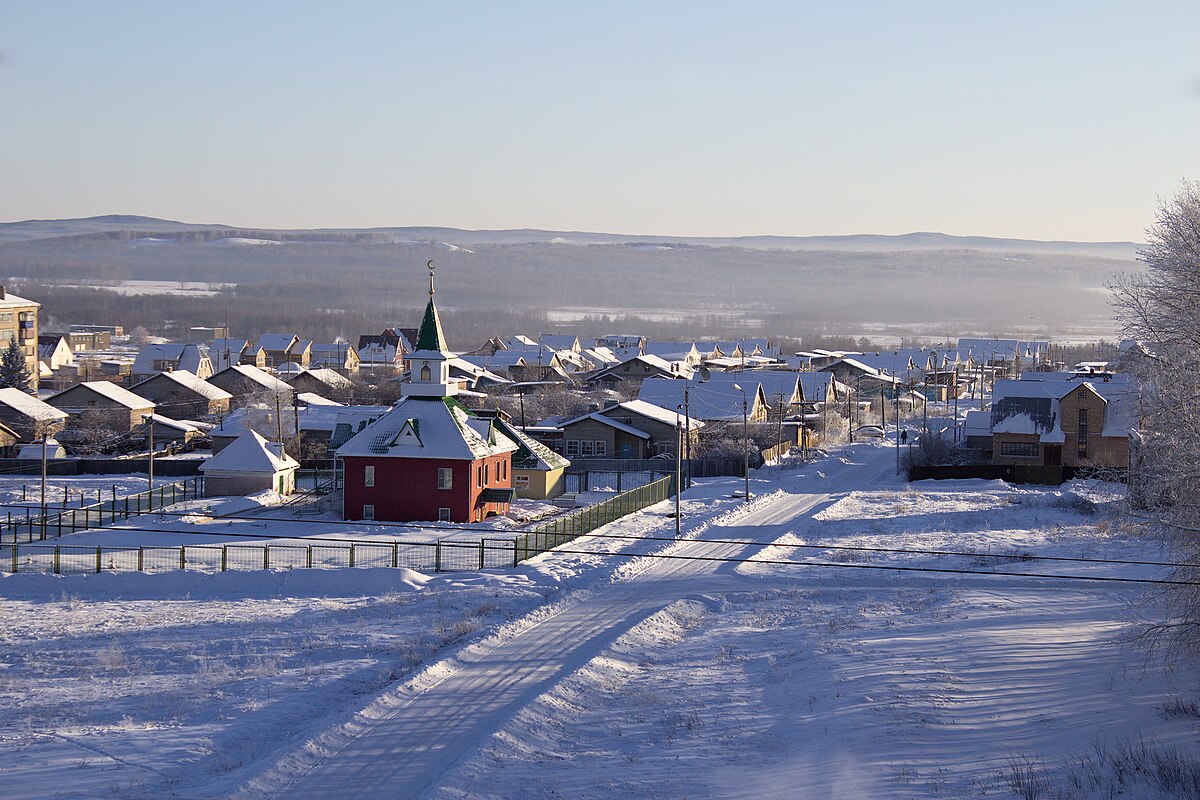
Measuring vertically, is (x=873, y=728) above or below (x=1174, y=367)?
below

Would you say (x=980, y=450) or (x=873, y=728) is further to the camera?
(x=980, y=450)

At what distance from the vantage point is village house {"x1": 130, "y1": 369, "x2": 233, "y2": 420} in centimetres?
7700

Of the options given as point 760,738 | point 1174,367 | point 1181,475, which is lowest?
point 760,738

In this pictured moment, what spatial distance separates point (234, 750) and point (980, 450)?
47.1 metres

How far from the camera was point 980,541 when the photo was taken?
34.8m

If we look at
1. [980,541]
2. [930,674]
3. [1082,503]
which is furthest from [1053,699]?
[1082,503]

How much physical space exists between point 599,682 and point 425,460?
2010 cm

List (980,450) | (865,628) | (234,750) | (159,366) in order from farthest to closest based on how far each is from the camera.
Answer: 1. (159,366)
2. (980,450)
3. (865,628)
4. (234,750)

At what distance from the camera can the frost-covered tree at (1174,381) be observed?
16.9m

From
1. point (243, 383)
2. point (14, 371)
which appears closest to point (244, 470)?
point (243, 383)

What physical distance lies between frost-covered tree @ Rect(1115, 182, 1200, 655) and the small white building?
35.8 m

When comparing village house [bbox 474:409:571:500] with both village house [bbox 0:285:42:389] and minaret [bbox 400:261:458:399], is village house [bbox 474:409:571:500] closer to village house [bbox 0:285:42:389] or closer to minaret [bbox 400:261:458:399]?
minaret [bbox 400:261:458:399]

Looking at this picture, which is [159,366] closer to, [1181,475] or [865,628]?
[865,628]

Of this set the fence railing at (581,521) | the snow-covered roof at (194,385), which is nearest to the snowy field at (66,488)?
the fence railing at (581,521)
